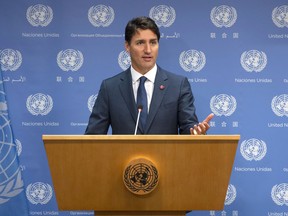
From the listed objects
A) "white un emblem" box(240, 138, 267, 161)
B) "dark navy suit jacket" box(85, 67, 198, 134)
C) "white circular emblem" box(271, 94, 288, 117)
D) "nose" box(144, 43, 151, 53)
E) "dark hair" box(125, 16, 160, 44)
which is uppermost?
"dark hair" box(125, 16, 160, 44)

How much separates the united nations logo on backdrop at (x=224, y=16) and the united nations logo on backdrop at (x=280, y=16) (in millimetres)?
329

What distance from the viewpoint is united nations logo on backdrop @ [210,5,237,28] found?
3559 mm

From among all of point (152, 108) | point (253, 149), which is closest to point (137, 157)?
point (152, 108)

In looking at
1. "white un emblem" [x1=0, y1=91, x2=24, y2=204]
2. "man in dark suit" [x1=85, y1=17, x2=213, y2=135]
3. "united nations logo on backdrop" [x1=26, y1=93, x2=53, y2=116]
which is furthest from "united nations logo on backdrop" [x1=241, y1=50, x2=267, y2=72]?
"white un emblem" [x1=0, y1=91, x2=24, y2=204]

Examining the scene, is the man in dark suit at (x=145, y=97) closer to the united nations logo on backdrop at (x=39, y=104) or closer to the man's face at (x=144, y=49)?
the man's face at (x=144, y=49)

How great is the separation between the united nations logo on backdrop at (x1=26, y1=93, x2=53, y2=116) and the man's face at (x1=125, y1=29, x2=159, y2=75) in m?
1.25

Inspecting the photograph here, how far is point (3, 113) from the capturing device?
350 centimetres

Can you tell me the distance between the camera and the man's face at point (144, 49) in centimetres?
259

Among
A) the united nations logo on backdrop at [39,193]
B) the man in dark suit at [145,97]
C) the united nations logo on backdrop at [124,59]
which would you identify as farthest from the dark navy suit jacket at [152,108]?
the united nations logo on backdrop at [39,193]

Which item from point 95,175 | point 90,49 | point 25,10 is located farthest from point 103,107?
point 25,10

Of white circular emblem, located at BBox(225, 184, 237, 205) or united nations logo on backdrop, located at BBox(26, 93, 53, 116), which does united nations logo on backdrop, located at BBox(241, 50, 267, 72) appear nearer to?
white circular emblem, located at BBox(225, 184, 237, 205)

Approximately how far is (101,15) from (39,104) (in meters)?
0.90

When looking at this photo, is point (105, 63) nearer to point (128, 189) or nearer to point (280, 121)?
point (280, 121)

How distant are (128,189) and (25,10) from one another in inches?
93.3
